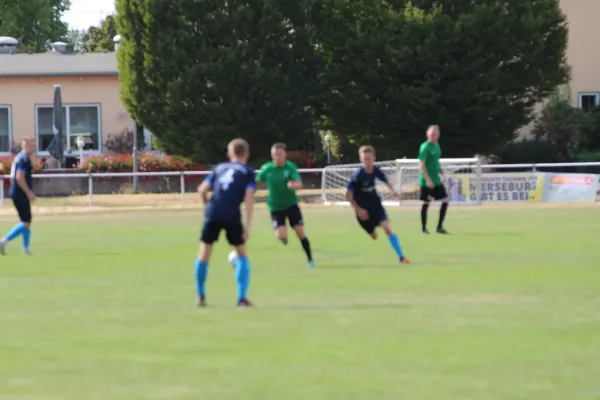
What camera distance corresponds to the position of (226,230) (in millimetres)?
13234

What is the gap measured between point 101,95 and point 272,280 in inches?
1472

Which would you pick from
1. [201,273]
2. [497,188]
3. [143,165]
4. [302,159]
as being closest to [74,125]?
[143,165]

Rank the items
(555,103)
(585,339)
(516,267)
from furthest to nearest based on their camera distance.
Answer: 1. (555,103)
2. (516,267)
3. (585,339)

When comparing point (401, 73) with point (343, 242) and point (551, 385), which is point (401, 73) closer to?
point (343, 242)

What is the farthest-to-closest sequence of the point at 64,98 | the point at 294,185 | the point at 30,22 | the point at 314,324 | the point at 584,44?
1. the point at 30,22
2. the point at 64,98
3. the point at 584,44
4. the point at 294,185
5. the point at 314,324

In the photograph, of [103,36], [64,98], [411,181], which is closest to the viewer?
[411,181]

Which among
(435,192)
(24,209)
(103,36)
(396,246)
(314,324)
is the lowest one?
(314,324)

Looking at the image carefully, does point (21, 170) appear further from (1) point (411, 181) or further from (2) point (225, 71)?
(2) point (225, 71)

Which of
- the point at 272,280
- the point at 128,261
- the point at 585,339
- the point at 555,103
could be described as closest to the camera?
the point at 585,339

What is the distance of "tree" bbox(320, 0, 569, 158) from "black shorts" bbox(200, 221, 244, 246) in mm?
25154

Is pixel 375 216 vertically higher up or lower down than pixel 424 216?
higher up

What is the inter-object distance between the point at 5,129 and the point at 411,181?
21885 mm

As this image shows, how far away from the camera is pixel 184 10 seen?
128ft

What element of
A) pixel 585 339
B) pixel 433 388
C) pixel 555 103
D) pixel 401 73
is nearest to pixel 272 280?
pixel 585 339
